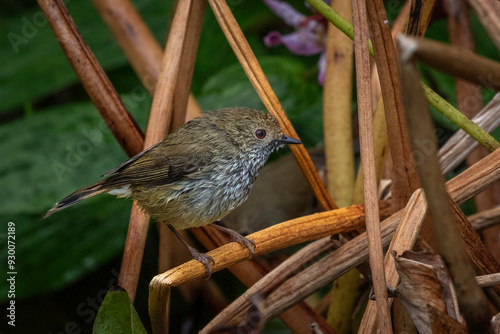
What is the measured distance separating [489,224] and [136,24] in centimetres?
189

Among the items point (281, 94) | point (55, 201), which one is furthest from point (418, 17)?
point (55, 201)

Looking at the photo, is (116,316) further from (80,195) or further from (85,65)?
(85,65)

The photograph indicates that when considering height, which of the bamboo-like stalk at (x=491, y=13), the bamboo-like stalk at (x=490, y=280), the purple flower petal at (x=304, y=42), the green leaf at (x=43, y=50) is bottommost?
the bamboo-like stalk at (x=490, y=280)

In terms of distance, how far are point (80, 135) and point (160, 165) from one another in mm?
1008

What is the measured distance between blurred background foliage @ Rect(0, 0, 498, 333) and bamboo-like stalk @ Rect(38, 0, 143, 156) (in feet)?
2.29

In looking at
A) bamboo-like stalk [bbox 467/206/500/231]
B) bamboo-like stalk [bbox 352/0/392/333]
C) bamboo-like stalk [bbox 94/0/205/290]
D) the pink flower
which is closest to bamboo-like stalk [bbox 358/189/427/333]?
bamboo-like stalk [bbox 352/0/392/333]

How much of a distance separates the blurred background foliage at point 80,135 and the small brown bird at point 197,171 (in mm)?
620

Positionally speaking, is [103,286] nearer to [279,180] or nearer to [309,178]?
[279,180]

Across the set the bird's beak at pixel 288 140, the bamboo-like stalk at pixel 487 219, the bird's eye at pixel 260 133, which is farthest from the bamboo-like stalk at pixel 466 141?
the bird's eye at pixel 260 133

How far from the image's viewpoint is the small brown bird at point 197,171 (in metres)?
2.23

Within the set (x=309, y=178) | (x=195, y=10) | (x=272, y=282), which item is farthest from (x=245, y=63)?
(x=272, y=282)

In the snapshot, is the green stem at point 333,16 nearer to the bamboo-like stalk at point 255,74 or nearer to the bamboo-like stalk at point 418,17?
the bamboo-like stalk at point 418,17

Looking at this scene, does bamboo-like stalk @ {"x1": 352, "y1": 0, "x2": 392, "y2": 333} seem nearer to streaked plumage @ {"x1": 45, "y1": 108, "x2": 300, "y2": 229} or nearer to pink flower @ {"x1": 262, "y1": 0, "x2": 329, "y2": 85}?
streaked plumage @ {"x1": 45, "y1": 108, "x2": 300, "y2": 229}

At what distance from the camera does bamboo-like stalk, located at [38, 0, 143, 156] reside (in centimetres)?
228
